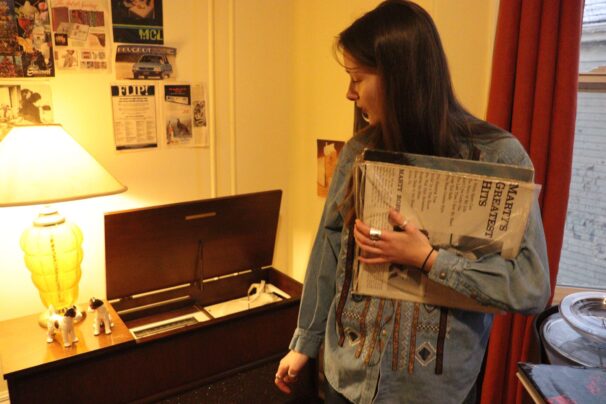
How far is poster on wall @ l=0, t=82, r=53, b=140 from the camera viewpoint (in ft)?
5.11

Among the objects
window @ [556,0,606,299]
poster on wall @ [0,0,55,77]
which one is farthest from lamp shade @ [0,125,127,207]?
window @ [556,0,606,299]

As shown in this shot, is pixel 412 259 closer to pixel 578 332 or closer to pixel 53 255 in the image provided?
pixel 578 332

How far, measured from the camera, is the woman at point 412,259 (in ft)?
2.58

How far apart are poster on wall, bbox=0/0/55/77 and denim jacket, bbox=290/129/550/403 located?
3.93ft

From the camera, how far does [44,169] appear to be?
1.35 m

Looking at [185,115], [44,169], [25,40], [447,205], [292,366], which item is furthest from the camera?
[185,115]

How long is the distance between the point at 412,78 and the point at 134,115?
4.24 feet

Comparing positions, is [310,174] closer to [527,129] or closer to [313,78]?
[313,78]

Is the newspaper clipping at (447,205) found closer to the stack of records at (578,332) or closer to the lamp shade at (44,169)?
the stack of records at (578,332)

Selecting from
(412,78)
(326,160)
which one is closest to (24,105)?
(326,160)

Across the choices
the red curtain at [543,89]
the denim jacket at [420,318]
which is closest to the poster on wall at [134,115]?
the denim jacket at [420,318]

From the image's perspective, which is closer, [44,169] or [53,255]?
[44,169]

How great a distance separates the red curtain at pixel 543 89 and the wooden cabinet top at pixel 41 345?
1274mm

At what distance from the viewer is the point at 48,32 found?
161cm
